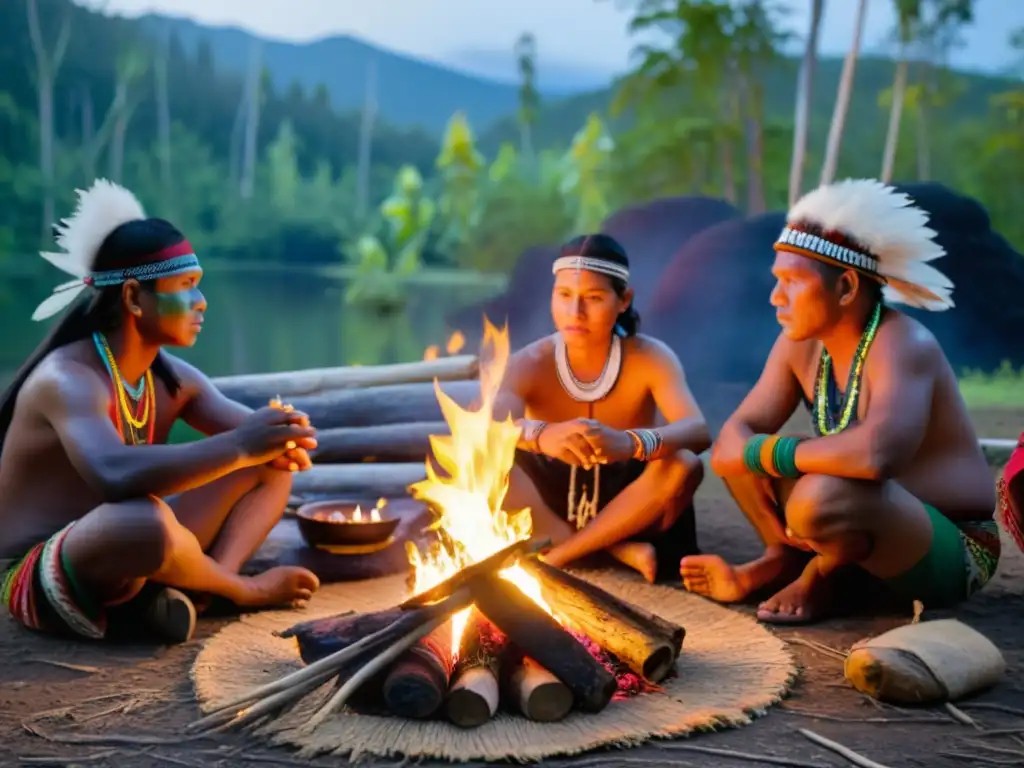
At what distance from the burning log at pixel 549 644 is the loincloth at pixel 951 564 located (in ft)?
4.58

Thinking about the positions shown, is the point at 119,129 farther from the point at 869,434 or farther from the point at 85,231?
the point at 869,434

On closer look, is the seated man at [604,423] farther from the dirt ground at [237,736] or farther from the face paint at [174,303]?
the face paint at [174,303]

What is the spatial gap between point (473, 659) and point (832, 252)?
75.6 inches

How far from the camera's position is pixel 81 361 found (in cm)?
348

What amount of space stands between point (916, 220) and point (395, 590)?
7.99 feet


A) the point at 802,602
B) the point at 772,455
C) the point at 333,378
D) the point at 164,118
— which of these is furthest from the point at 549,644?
the point at 164,118

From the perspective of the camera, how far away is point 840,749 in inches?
106

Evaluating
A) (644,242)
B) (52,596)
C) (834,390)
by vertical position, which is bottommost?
(52,596)

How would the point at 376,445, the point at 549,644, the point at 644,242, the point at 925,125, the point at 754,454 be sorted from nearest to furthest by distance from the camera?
the point at 549,644, the point at 754,454, the point at 376,445, the point at 644,242, the point at 925,125

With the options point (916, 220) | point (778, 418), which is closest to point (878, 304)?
point (916, 220)

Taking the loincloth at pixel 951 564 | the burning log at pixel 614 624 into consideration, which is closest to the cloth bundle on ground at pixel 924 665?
the loincloth at pixel 951 564

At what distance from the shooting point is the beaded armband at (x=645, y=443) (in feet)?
13.3

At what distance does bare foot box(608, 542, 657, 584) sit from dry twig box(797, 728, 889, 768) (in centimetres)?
145

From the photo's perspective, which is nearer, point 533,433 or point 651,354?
point 533,433
